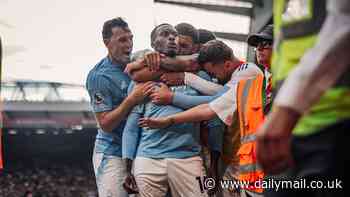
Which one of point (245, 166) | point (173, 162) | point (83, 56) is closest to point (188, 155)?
point (173, 162)

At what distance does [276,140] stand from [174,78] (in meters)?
2.06

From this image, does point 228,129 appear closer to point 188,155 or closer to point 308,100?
point 188,155

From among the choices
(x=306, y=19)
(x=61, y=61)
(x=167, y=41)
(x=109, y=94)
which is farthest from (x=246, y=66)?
(x=61, y=61)

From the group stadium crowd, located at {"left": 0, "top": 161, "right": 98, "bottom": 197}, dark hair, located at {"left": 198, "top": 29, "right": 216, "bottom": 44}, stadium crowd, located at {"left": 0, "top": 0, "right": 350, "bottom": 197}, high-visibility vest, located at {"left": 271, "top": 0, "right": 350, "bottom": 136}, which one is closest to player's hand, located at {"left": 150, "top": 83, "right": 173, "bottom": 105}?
stadium crowd, located at {"left": 0, "top": 0, "right": 350, "bottom": 197}

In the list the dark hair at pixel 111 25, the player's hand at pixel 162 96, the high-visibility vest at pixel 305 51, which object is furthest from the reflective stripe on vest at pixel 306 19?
the dark hair at pixel 111 25

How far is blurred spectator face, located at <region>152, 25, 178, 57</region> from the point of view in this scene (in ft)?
10.0

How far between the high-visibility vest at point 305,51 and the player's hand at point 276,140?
0.06 metres

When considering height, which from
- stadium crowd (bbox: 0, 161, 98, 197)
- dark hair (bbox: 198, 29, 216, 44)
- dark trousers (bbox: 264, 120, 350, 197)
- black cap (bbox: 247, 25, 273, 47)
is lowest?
stadium crowd (bbox: 0, 161, 98, 197)

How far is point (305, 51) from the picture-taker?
3.60ft

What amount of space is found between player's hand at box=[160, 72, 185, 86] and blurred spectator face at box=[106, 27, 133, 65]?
31 cm

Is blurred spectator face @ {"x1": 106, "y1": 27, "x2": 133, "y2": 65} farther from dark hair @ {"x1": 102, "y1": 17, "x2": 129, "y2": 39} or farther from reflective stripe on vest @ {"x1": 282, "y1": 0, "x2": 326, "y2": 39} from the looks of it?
reflective stripe on vest @ {"x1": 282, "y1": 0, "x2": 326, "y2": 39}

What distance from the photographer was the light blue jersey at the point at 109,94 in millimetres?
3201

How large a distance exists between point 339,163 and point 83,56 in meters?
3.98

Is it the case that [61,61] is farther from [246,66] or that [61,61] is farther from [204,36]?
[246,66]
